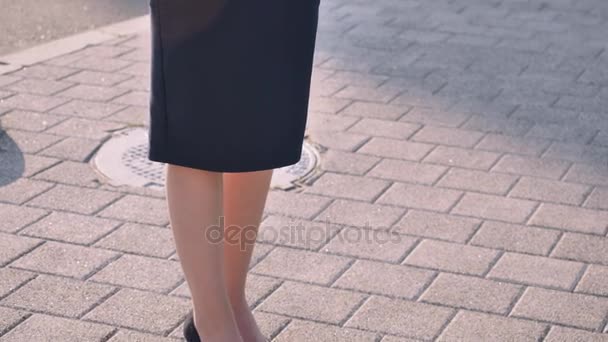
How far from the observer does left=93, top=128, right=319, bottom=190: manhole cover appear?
163 inches

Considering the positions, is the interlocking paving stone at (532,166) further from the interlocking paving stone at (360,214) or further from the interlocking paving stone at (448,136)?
the interlocking paving stone at (360,214)

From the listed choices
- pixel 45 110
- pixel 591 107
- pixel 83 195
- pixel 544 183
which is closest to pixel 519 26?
pixel 591 107

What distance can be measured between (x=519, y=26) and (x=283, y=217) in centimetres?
310

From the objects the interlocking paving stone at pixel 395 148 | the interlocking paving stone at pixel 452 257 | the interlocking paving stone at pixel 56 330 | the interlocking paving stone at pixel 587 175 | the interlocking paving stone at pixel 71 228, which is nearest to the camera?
the interlocking paving stone at pixel 56 330

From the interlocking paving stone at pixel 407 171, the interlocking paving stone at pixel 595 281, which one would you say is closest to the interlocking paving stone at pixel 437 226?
the interlocking paving stone at pixel 407 171

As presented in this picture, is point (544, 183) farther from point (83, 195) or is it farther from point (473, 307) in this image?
point (83, 195)

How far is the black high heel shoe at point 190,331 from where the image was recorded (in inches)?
113

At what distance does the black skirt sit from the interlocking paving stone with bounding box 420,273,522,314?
33.8 inches

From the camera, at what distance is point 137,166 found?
4.28 meters

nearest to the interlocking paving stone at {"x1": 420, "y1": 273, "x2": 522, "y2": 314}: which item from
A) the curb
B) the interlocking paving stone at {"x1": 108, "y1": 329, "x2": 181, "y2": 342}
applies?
the interlocking paving stone at {"x1": 108, "y1": 329, "x2": 181, "y2": 342}

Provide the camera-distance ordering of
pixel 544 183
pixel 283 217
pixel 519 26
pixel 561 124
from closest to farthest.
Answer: pixel 283 217, pixel 544 183, pixel 561 124, pixel 519 26

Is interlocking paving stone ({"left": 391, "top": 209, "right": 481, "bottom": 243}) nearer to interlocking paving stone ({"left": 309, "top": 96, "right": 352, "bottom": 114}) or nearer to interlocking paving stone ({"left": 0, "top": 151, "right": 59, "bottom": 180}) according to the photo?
interlocking paving stone ({"left": 309, "top": 96, "right": 352, "bottom": 114})

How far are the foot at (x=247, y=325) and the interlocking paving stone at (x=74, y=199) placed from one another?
43.0 inches

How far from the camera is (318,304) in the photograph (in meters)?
3.25
